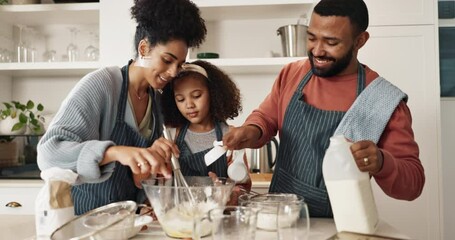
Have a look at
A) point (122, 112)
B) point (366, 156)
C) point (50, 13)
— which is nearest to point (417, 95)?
point (366, 156)

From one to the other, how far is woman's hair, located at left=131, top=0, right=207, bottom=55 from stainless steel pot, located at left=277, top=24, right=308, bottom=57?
1.11m

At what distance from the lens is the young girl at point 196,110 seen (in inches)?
56.3

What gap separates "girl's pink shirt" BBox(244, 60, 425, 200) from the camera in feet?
3.26

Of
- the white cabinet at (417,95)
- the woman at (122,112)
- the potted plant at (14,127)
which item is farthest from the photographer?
the potted plant at (14,127)

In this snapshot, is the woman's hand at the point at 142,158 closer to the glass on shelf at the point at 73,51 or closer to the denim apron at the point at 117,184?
the denim apron at the point at 117,184

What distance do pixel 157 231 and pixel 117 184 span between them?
0.28 m

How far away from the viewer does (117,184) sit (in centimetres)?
112

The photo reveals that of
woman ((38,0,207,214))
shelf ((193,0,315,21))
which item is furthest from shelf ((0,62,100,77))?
woman ((38,0,207,214))

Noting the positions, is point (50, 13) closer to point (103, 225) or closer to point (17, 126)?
point (17, 126)

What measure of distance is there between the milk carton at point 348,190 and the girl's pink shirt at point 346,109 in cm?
15

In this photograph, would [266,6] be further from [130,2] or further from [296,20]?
[130,2]

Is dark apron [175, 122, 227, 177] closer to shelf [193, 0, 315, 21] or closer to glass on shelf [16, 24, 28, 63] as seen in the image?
shelf [193, 0, 315, 21]

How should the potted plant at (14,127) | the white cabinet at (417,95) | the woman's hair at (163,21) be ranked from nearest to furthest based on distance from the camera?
the woman's hair at (163,21)
the white cabinet at (417,95)
the potted plant at (14,127)

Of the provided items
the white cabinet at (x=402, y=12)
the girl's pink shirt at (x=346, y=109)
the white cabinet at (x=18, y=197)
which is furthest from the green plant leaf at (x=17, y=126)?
the white cabinet at (x=402, y=12)
